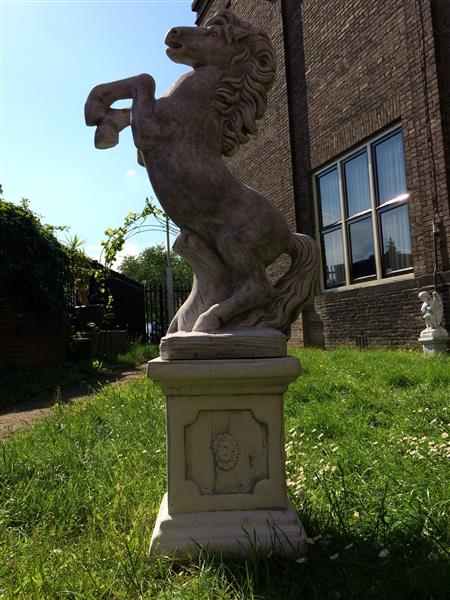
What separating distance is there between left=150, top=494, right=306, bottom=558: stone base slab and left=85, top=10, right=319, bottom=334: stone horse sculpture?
0.80m

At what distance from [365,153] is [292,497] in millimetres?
7018

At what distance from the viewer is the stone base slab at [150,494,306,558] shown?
1969 millimetres

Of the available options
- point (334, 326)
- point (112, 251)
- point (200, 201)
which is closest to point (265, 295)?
point (200, 201)

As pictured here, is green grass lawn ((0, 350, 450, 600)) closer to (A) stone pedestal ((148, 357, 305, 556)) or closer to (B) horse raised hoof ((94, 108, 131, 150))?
(A) stone pedestal ((148, 357, 305, 556))

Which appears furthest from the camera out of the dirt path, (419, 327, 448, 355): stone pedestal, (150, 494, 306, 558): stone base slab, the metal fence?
the metal fence

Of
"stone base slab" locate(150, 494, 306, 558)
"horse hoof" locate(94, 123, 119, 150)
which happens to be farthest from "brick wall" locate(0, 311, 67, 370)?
"stone base slab" locate(150, 494, 306, 558)

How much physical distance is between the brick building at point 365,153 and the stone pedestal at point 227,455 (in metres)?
5.36

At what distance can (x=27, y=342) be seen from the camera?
827 cm

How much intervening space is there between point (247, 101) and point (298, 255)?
2.62 ft

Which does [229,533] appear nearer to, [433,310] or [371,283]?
[433,310]

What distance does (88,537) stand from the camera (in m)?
2.20

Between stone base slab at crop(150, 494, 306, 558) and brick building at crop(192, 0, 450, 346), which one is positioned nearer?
stone base slab at crop(150, 494, 306, 558)

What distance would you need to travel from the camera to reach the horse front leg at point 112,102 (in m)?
2.31

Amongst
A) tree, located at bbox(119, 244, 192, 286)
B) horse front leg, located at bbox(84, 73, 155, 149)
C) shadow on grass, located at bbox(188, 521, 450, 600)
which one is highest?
tree, located at bbox(119, 244, 192, 286)
